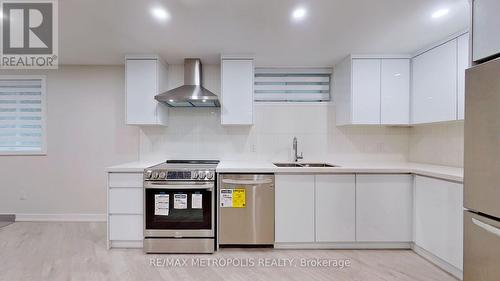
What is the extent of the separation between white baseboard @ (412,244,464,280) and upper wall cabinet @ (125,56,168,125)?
10.8 feet

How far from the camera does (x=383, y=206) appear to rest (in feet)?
8.56

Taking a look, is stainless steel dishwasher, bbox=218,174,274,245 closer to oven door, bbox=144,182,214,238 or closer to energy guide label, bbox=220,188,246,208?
energy guide label, bbox=220,188,246,208

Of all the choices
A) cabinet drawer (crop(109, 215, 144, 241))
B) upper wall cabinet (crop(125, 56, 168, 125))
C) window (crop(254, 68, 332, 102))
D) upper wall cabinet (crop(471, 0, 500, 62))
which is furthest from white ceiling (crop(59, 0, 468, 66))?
cabinet drawer (crop(109, 215, 144, 241))

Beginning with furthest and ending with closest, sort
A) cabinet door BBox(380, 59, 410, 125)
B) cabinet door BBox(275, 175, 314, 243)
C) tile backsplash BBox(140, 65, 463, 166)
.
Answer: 1. tile backsplash BBox(140, 65, 463, 166)
2. cabinet door BBox(380, 59, 410, 125)
3. cabinet door BBox(275, 175, 314, 243)

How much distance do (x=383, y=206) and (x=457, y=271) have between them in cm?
76

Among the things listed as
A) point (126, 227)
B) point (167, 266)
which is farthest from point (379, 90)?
point (126, 227)

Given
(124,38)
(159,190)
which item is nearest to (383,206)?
(159,190)

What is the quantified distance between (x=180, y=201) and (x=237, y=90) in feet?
4.85

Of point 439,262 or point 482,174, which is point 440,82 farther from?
point 439,262

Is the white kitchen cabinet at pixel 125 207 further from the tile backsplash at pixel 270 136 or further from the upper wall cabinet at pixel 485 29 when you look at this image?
the upper wall cabinet at pixel 485 29

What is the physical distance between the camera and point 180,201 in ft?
8.27

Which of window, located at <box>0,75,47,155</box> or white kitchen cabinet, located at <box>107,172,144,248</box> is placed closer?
white kitchen cabinet, located at <box>107,172,144,248</box>

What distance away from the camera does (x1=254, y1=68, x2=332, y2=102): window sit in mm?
3463

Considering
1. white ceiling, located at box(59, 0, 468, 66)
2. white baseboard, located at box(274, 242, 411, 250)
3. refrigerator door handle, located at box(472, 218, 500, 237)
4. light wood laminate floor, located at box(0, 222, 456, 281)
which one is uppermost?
white ceiling, located at box(59, 0, 468, 66)
